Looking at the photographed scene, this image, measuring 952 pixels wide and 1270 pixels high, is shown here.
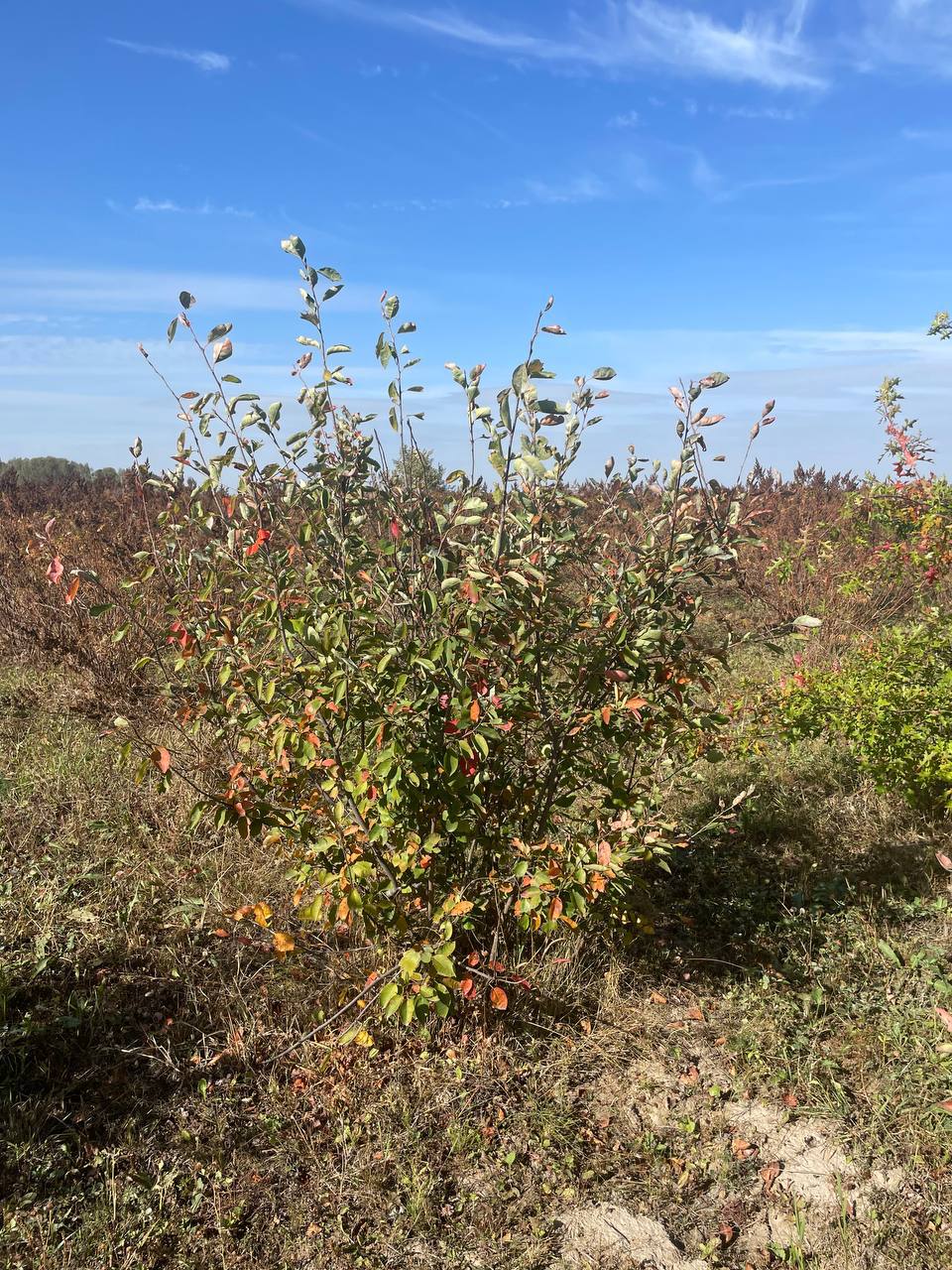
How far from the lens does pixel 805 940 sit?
3.30 meters

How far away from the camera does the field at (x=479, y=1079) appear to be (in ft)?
7.37

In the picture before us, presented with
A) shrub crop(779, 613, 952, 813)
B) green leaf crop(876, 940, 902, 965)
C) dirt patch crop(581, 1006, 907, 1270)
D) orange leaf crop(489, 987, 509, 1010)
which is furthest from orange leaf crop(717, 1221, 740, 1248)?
shrub crop(779, 613, 952, 813)

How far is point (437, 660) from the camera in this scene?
2.34m

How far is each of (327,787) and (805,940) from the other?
6.50 feet

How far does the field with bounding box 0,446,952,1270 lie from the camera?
88.4 inches

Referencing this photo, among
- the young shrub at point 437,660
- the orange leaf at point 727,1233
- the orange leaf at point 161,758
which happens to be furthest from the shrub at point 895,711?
the orange leaf at point 161,758

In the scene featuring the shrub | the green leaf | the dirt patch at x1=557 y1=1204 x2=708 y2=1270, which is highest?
the shrub

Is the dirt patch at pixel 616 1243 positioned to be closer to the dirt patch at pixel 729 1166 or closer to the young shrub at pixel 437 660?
the dirt patch at pixel 729 1166

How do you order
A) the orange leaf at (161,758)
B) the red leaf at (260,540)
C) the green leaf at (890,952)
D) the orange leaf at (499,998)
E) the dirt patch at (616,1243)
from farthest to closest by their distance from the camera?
1. the green leaf at (890,952)
2. the orange leaf at (499,998)
3. the orange leaf at (161,758)
4. the red leaf at (260,540)
5. the dirt patch at (616,1243)

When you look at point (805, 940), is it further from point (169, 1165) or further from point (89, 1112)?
point (89, 1112)

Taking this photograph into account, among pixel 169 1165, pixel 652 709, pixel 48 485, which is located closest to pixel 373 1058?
pixel 169 1165

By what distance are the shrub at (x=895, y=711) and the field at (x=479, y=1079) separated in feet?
1.54

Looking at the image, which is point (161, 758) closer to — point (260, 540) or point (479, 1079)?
point (260, 540)

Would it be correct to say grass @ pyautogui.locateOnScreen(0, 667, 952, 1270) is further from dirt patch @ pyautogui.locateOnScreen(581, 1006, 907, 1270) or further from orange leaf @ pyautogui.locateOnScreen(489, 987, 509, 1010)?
orange leaf @ pyautogui.locateOnScreen(489, 987, 509, 1010)
